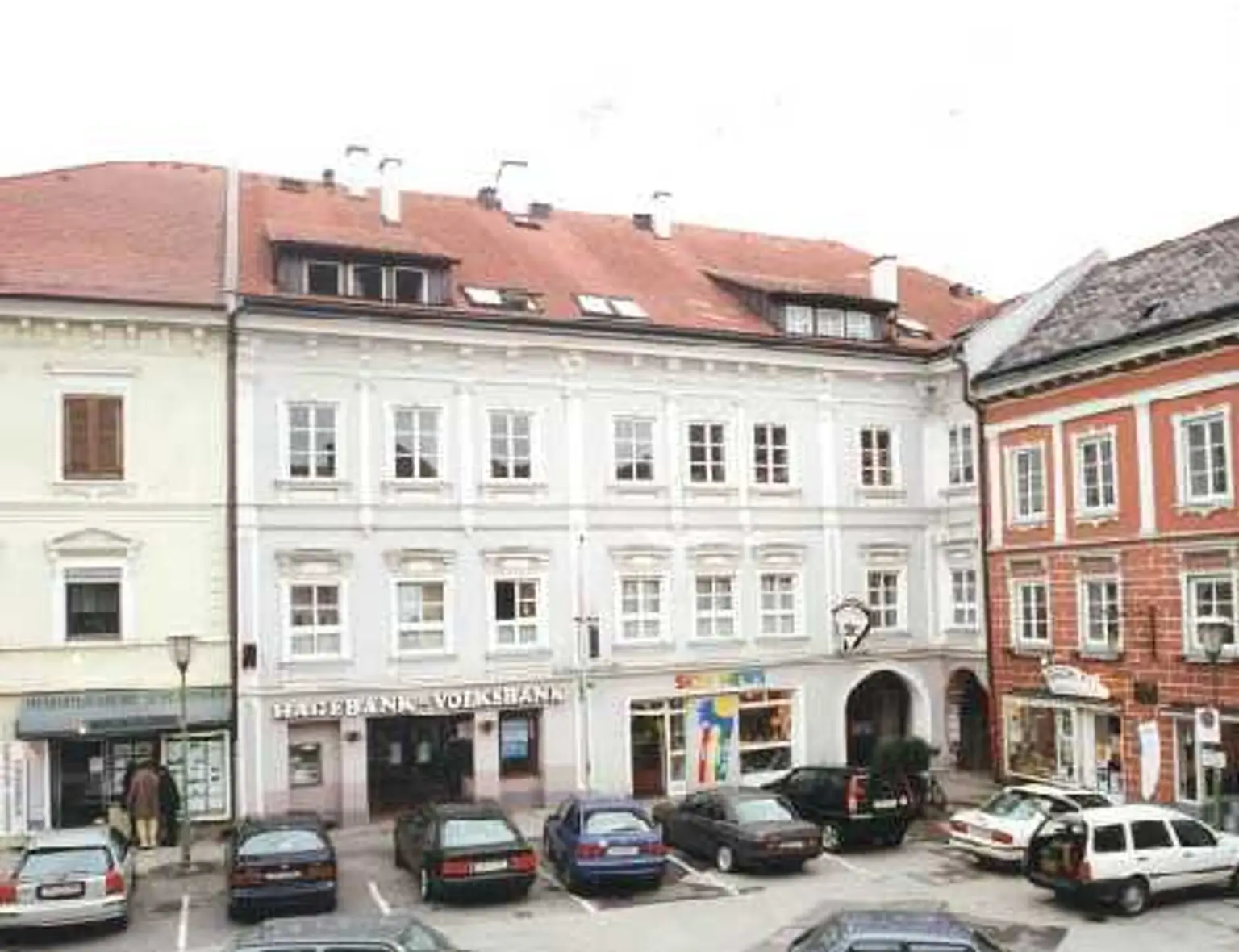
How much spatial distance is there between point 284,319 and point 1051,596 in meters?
18.5

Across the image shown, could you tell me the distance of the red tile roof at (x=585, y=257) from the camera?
104ft

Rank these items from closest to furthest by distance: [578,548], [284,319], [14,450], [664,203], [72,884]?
1. [72,884]
2. [14,450]
3. [284,319]
4. [578,548]
5. [664,203]

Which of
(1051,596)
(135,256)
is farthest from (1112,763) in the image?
(135,256)

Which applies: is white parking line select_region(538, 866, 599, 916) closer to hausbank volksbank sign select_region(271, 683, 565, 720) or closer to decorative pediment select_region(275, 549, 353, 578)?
hausbank volksbank sign select_region(271, 683, 565, 720)

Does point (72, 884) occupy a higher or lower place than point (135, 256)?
lower

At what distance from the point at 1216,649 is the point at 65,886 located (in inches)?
770

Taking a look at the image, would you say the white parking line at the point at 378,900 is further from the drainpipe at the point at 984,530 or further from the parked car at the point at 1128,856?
the drainpipe at the point at 984,530

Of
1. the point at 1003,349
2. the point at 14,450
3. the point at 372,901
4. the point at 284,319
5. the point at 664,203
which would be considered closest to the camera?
the point at 372,901

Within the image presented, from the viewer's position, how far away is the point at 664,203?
39000 millimetres

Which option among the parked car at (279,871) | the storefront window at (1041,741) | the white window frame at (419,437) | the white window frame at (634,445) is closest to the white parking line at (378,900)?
the parked car at (279,871)

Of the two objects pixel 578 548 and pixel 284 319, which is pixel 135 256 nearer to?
pixel 284 319

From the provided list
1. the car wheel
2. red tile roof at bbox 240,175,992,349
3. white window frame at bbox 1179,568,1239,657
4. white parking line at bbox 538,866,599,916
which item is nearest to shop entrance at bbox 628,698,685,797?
white parking line at bbox 538,866,599,916

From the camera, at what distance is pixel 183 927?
68.0ft

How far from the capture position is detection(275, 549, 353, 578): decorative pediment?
28.4m
